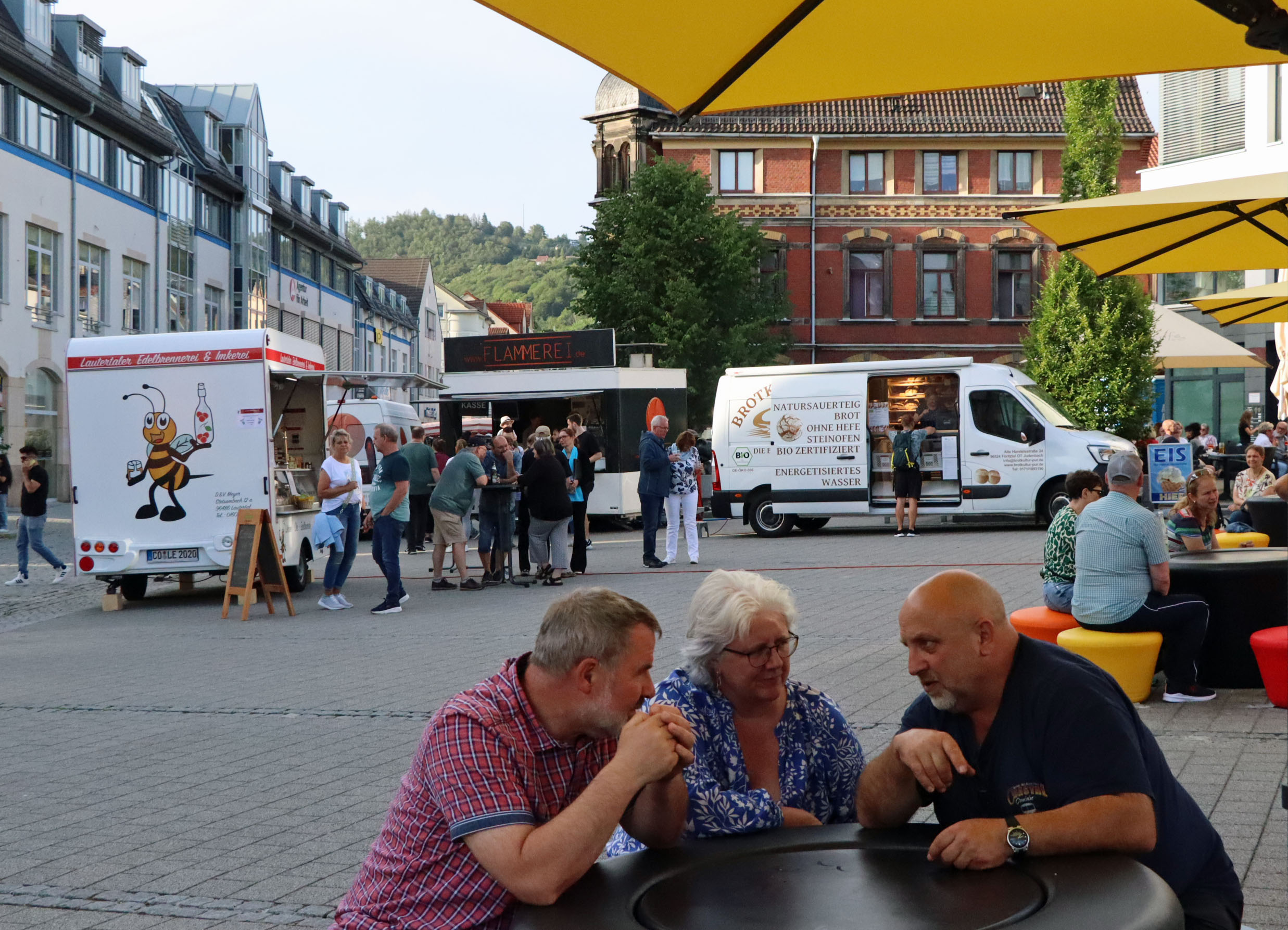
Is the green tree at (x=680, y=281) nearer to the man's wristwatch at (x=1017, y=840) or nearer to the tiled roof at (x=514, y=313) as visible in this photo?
the man's wristwatch at (x=1017, y=840)

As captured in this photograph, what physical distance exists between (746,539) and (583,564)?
635cm

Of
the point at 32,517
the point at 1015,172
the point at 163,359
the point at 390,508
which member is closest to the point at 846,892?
the point at 390,508

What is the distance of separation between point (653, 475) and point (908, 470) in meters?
5.58

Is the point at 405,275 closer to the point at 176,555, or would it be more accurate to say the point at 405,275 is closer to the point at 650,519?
the point at 650,519

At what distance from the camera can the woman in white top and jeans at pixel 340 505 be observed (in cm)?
1488

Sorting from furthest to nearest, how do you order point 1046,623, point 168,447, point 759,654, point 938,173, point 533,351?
point 938,173 → point 533,351 → point 168,447 → point 1046,623 → point 759,654

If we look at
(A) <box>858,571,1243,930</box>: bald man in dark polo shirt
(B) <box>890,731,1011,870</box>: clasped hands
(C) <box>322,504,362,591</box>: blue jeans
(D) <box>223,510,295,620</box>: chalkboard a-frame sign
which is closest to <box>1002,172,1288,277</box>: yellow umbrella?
(A) <box>858,571,1243,930</box>: bald man in dark polo shirt

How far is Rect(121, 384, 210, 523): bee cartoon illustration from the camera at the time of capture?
1552cm

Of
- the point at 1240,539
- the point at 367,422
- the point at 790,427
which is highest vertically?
the point at 367,422

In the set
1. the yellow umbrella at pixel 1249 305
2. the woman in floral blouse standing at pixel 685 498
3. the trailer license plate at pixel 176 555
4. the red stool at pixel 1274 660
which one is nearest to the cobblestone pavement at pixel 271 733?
the red stool at pixel 1274 660

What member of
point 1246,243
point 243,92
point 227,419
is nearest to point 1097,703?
point 1246,243

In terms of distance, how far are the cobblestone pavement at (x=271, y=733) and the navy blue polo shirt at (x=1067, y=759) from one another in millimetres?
1726

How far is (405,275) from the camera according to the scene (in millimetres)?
96875

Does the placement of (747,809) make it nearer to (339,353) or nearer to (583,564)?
(583,564)
